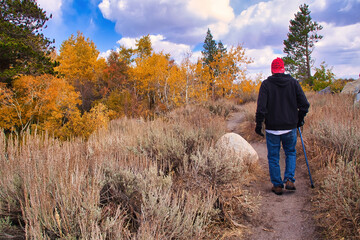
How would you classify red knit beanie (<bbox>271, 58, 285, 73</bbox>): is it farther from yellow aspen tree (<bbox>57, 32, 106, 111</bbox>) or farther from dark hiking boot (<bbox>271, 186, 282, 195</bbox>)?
yellow aspen tree (<bbox>57, 32, 106, 111</bbox>)

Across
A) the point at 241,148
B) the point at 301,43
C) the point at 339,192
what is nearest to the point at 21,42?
the point at 241,148

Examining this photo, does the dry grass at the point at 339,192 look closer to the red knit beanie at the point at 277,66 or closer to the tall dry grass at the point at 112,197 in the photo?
the tall dry grass at the point at 112,197

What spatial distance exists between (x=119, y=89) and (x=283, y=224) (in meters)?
23.0

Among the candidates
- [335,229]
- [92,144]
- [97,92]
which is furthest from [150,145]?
[97,92]

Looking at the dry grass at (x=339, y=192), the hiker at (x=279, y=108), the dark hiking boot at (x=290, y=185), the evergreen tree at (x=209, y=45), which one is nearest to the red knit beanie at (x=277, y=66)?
the hiker at (x=279, y=108)

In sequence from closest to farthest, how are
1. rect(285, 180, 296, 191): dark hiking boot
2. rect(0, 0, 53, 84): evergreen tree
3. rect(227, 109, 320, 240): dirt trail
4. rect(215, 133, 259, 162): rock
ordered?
1. rect(227, 109, 320, 240): dirt trail
2. rect(285, 180, 296, 191): dark hiking boot
3. rect(215, 133, 259, 162): rock
4. rect(0, 0, 53, 84): evergreen tree

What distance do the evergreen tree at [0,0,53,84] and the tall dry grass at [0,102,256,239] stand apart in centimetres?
1389

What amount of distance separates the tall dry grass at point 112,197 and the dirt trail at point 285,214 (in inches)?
9.6

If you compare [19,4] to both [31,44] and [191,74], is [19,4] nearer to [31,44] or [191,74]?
[31,44]

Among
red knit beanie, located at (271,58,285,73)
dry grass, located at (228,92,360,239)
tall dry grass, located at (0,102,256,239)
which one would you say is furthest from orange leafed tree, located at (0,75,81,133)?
dry grass, located at (228,92,360,239)

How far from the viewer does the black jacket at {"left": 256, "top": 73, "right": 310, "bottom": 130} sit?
3379 mm

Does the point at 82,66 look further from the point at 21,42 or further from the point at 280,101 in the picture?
the point at 280,101

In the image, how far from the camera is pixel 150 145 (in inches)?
165

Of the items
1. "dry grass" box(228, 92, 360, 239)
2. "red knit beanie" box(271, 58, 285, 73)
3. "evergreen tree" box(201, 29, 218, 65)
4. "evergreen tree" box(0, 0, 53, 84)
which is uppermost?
"evergreen tree" box(201, 29, 218, 65)
